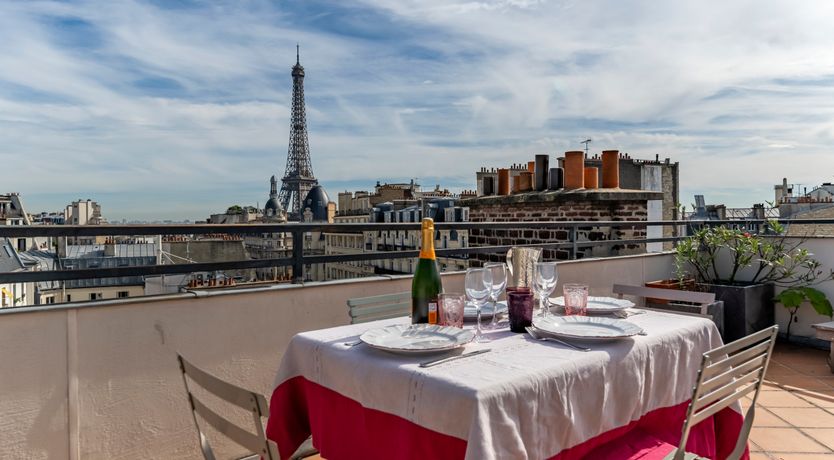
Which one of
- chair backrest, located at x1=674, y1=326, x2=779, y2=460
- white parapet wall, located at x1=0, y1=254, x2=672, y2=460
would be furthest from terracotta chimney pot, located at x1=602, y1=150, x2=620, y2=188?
chair backrest, located at x1=674, y1=326, x2=779, y2=460

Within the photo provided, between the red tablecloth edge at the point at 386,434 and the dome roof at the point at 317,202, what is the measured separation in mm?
40849

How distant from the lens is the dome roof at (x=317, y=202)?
42.0m

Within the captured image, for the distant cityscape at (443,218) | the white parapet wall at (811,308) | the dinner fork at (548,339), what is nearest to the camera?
the dinner fork at (548,339)

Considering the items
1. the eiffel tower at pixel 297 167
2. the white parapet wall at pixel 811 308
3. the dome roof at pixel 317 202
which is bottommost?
the white parapet wall at pixel 811 308

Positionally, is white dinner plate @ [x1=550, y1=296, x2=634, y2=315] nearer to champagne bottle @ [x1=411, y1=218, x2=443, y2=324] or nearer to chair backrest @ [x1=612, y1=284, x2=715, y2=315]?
champagne bottle @ [x1=411, y1=218, x2=443, y2=324]

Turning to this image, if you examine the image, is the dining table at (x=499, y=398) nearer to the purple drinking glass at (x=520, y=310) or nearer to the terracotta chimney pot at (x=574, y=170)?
the purple drinking glass at (x=520, y=310)

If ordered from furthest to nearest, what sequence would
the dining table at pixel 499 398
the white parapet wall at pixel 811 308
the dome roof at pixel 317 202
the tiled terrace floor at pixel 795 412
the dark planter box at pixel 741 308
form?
1. the dome roof at pixel 317 202
2. the white parapet wall at pixel 811 308
3. the dark planter box at pixel 741 308
4. the tiled terrace floor at pixel 795 412
5. the dining table at pixel 499 398

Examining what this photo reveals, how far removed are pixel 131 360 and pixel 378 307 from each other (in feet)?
2.74

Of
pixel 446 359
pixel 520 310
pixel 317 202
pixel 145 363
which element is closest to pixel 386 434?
pixel 446 359

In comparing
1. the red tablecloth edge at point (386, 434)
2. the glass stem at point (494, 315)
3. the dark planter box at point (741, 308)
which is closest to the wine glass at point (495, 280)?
the glass stem at point (494, 315)

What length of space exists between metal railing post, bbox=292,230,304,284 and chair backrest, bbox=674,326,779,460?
147cm

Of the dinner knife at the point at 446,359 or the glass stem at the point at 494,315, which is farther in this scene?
the glass stem at the point at 494,315

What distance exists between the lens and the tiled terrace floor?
207cm

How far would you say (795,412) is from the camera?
8.07ft
